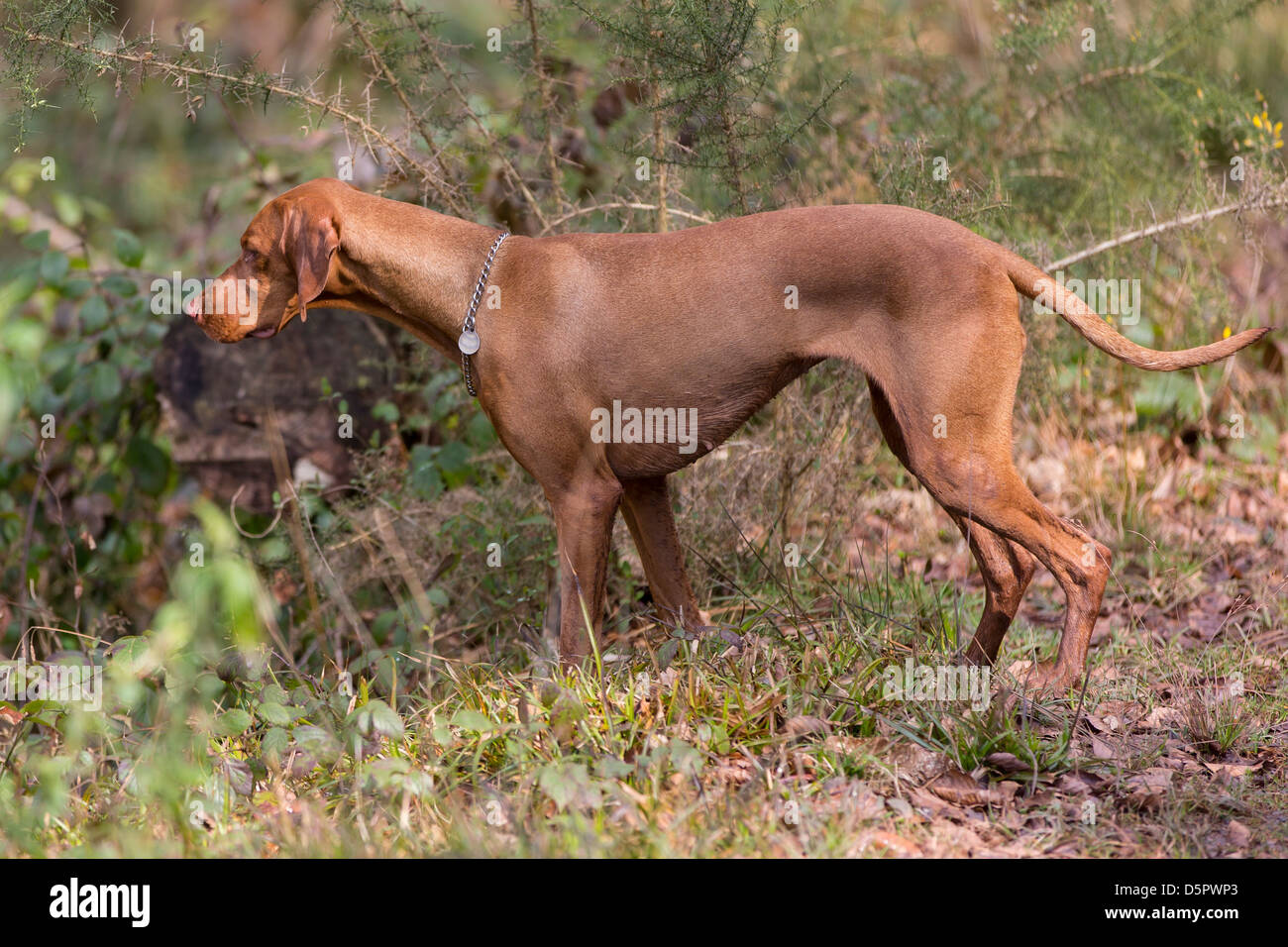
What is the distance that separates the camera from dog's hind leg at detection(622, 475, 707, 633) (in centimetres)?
429

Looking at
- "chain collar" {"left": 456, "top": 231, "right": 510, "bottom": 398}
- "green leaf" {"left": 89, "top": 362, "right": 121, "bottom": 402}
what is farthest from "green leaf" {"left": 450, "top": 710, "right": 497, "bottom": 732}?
"green leaf" {"left": 89, "top": 362, "right": 121, "bottom": 402}

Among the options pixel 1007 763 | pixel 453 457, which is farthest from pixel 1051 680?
pixel 453 457

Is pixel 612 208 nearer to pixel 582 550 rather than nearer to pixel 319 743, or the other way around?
pixel 582 550

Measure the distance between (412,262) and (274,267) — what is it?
0.52 meters

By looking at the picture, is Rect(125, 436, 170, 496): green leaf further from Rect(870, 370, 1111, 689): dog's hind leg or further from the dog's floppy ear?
Rect(870, 370, 1111, 689): dog's hind leg

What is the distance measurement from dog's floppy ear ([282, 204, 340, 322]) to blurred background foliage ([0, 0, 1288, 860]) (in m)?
0.81

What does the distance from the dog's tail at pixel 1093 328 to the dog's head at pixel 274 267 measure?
2.29m

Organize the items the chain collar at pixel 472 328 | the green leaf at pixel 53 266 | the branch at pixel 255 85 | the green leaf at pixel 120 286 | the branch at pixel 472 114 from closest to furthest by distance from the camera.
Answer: the chain collar at pixel 472 328, the branch at pixel 255 85, the branch at pixel 472 114, the green leaf at pixel 53 266, the green leaf at pixel 120 286

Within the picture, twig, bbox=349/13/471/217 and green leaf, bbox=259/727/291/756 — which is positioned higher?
twig, bbox=349/13/471/217

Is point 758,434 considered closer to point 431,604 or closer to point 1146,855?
point 431,604

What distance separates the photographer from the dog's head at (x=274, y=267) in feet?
13.0

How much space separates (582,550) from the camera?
3.94 m

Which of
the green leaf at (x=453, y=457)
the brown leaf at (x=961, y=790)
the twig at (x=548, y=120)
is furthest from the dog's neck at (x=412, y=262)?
the brown leaf at (x=961, y=790)

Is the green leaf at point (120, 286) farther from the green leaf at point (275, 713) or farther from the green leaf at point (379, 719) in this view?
the green leaf at point (379, 719)
